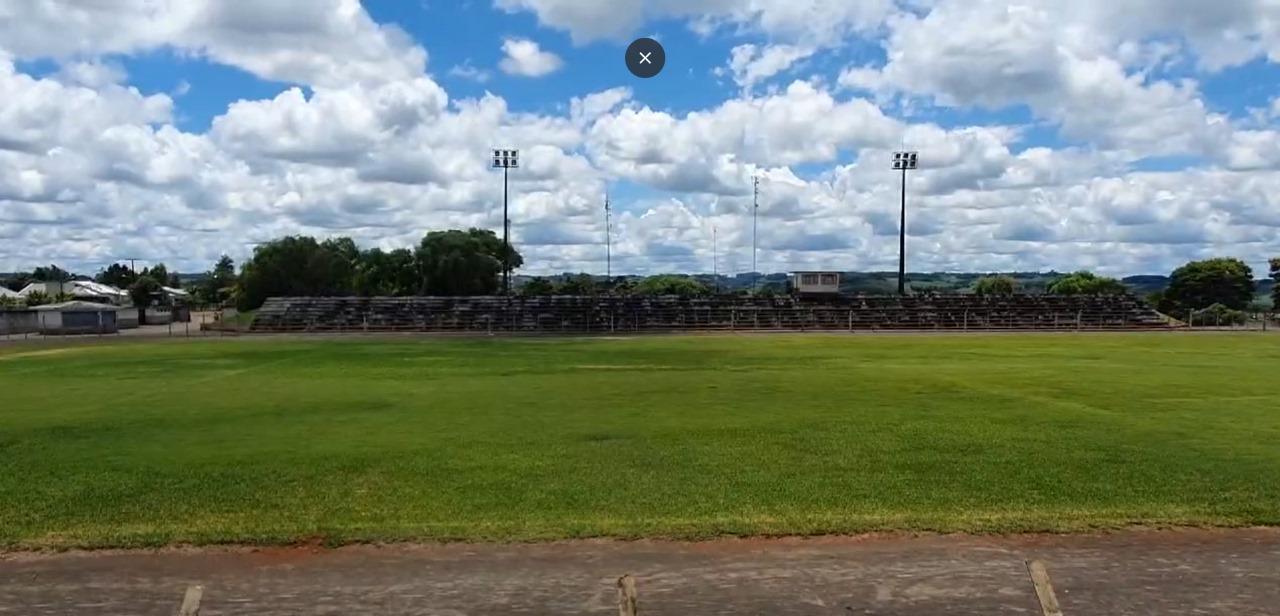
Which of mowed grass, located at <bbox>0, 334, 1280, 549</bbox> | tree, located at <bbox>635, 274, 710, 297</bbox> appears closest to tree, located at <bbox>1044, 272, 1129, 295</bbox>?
tree, located at <bbox>635, 274, 710, 297</bbox>

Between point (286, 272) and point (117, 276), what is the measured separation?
83576 mm

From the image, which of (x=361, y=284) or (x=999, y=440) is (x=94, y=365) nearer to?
(x=999, y=440)

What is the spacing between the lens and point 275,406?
17344mm

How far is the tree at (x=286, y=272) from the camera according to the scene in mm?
82438

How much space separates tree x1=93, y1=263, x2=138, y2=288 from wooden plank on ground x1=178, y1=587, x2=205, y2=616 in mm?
149821

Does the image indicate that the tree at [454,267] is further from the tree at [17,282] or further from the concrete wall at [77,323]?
the tree at [17,282]

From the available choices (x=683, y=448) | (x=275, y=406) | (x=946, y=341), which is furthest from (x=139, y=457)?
(x=946, y=341)

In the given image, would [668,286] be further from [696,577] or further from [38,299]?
[696,577]

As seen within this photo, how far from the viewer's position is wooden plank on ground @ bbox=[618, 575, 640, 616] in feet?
20.7

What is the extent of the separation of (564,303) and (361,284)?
3405 cm

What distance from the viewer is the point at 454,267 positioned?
277 ft

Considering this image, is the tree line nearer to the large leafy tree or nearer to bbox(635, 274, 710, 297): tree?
the large leafy tree

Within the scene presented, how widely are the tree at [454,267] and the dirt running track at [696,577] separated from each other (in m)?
77.3

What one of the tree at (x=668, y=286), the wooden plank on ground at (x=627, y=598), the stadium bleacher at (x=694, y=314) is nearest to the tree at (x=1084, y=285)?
the stadium bleacher at (x=694, y=314)
